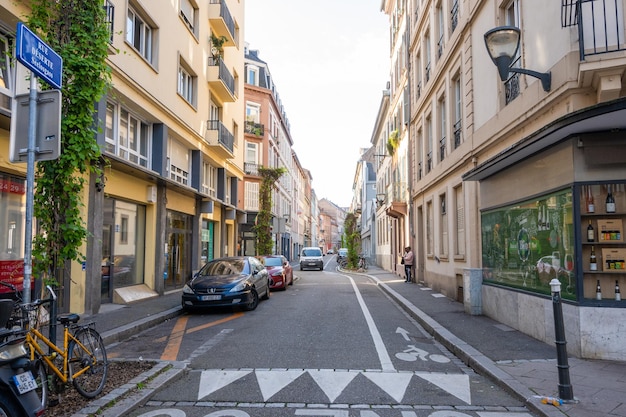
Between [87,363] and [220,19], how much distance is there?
1834 centimetres

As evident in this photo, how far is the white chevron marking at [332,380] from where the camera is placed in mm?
5391

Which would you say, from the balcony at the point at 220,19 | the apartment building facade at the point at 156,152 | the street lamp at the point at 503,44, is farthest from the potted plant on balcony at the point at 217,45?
the street lamp at the point at 503,44

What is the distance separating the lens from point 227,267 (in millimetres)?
13578

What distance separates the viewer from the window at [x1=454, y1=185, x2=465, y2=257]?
45.9 feet

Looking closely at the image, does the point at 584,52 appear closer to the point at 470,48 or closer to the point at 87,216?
the point at 470,48

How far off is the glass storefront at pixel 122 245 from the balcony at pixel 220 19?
9974 mm

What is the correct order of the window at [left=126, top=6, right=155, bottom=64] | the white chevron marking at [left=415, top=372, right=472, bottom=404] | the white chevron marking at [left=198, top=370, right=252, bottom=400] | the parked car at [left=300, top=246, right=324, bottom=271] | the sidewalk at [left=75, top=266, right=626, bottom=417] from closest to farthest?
the sidewalk at [left=75, top=266, right=626, bottom=417], the white chevron marking at [left=415, top=372, right=472, bottom=404], the white chevron marking at [left=198, top=370, right=252, bottom=400], the window at [left=126, top=6, right=155, bottom=64], the parked car at [left=300, top=246, right=324, bottom=271]

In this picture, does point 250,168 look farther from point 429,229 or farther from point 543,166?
point 543,166

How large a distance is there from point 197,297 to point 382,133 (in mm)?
29371

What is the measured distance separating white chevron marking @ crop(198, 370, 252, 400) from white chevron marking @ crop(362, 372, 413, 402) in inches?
66.0

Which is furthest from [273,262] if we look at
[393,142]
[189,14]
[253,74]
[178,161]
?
[253,74]

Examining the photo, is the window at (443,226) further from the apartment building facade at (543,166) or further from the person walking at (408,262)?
the person walking at (408,262)

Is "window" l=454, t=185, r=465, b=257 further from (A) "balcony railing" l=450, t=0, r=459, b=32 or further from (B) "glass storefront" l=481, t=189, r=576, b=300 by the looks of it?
(A) "balcony railing" l=450, t=0, r=459, b=32

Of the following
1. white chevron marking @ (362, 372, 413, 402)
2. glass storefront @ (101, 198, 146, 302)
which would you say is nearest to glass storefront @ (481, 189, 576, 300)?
white chevron marking @ (362, 372, 413, 402)
